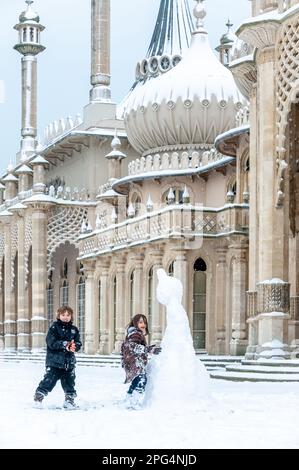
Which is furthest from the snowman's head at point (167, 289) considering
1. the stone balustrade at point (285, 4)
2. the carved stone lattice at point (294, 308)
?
the carved stone lattice at point (294, 308)

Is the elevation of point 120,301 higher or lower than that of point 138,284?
lower

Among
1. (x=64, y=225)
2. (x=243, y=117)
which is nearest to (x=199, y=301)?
(x=243, y=117)

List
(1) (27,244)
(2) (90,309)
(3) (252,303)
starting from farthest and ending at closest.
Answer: (1) (27,244) → (2) (90,309) → (3) (252,303)

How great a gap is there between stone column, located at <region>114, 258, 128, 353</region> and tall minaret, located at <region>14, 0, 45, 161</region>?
14.5m

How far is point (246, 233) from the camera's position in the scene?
2506 centimetres

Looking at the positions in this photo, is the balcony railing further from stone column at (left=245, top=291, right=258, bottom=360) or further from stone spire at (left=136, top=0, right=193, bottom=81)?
stone spire at (left=136, top=0, right=193, bottom=81)

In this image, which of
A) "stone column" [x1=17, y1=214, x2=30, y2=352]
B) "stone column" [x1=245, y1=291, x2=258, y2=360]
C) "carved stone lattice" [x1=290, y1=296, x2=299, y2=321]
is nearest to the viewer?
"stone column" [x1=245, y1=291, x2=258, y2=360]

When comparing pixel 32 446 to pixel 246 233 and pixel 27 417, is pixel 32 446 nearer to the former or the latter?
pixel 27 417

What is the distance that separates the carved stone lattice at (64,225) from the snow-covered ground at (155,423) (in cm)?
2367

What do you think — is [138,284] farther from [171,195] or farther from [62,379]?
[62,379]

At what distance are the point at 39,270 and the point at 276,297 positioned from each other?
19.7 metres

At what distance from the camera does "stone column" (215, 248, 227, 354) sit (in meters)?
26.1

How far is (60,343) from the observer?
11141 mm

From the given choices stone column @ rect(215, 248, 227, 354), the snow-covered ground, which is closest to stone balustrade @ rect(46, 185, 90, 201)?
stone column @ rect(215, 248, 227, 354)
